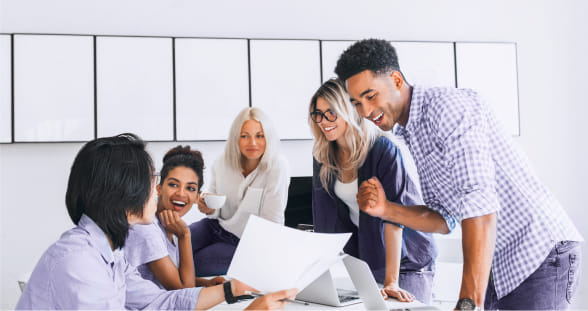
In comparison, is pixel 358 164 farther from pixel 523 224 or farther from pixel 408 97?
pixel 523 224

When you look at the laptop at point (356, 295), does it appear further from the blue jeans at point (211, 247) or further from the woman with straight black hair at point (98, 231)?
the blue jeans at point (211, 247)

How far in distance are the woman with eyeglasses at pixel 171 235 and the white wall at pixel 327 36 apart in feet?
5.32

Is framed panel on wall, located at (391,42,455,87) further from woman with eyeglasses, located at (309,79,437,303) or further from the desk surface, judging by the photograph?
the desk surface

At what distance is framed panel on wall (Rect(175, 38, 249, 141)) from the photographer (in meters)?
3.69

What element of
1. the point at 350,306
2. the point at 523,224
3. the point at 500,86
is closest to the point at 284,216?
the point at 350,306

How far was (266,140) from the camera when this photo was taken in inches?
112

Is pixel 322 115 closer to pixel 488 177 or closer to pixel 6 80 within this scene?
pixel 488 177

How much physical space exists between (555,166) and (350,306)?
3.36 meters

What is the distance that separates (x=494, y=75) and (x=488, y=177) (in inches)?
124

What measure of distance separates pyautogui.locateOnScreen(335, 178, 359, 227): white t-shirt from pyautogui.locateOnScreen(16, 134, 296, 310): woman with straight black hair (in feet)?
2.48

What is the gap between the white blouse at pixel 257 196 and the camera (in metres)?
2.80

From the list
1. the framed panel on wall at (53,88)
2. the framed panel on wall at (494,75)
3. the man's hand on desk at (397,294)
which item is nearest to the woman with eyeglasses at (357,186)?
the man's hand on desk at (397,294)

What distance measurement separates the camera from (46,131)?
11.6ft

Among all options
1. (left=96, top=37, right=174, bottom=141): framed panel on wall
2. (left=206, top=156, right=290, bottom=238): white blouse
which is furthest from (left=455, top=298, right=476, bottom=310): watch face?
(left=96, top=37, right=174, bottom=141): framed panel on wall
